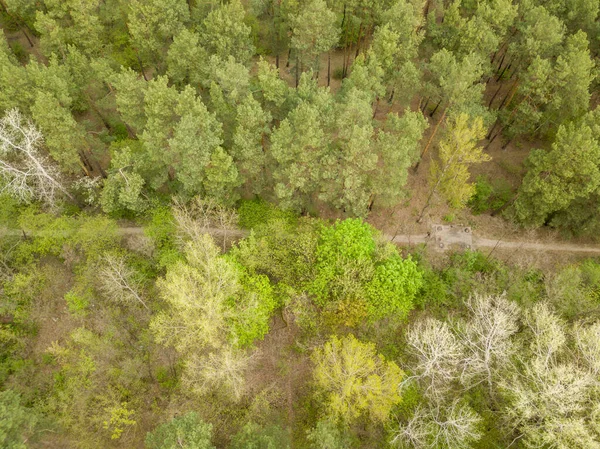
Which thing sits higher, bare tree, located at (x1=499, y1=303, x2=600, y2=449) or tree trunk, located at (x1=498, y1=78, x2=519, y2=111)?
tree trunk, located at (x1=498, y1=78, x2=519, y2=111)

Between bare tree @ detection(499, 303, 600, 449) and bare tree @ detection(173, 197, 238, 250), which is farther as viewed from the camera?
bare tree @ detection(173, 197, 238, 250)

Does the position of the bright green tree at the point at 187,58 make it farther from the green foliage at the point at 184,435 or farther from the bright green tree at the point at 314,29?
the green foliage at the point at 184,435

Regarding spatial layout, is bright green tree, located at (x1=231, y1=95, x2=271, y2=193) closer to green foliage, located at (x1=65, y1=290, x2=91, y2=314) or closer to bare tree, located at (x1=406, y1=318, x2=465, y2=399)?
green foliage, located at (x1=65, y1=290, x2=91, y2=314)

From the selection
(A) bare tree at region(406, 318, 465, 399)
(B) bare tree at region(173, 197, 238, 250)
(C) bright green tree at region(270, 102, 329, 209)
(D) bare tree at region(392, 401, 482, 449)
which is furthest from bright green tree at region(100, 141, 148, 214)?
(D) bare tree at region(392, 401, 482, 449)

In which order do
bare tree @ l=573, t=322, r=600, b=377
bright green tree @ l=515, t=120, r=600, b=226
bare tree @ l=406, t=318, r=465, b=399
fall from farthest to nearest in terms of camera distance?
1. bright green tree @ l=515, t=120, r=600, b=226
2. bare tree @ l=406, t=318, r=465, b=399
3. bare tree @ l=573, t=322, r=600, b=377

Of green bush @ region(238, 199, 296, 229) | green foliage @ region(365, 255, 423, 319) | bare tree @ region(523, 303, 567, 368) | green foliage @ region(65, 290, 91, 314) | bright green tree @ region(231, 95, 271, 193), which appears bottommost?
green foliage @ region(65, 290, 91, 314)

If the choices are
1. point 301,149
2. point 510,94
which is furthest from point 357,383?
point 510,94

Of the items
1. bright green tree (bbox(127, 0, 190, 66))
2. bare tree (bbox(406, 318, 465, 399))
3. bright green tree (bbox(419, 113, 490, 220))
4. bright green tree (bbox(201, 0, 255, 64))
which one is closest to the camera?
bare tree (bbox(406, 318, 465, 399))

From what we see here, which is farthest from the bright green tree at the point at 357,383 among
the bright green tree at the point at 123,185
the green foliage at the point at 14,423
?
the bright green tree at the point at 123,185

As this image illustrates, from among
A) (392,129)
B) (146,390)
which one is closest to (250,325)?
(146,390)
